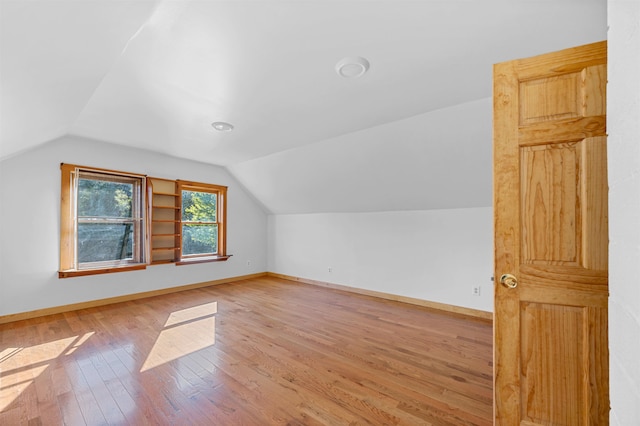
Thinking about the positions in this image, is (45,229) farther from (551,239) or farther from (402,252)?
(551,239)

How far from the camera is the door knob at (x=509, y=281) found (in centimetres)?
138

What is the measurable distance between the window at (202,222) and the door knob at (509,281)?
478 cm

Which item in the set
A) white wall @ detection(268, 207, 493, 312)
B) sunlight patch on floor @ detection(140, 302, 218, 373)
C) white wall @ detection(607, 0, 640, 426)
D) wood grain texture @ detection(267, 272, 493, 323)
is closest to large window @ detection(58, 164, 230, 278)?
sunlight patch on floor @ detection(140, 302, 218, 373)

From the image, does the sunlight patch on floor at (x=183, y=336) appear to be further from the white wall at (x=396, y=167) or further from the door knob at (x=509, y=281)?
the door knob at (x=509, y=281)

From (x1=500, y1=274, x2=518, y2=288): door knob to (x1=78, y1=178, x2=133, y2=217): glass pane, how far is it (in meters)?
4.96

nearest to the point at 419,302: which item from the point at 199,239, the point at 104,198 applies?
the point at 199,239

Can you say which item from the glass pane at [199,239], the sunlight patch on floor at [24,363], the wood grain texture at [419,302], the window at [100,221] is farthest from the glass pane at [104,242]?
the wood grain texture at [419,302]

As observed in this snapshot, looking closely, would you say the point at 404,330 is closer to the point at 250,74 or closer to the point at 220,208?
the point at 250,74

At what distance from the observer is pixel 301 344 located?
2721 mm

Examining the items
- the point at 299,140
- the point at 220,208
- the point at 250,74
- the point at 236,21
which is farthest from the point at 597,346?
the point at 220,208

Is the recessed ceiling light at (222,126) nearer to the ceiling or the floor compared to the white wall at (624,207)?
nearer to the ceiling

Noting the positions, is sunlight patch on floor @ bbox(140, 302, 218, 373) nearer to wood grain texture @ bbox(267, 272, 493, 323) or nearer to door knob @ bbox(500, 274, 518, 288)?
wood grain texture @ bbox(267, 272, 493, 323)

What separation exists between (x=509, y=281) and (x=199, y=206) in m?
5.11

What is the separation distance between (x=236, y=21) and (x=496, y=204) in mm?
1798
